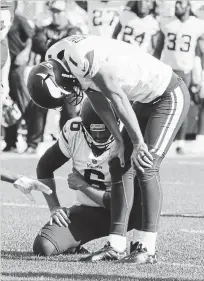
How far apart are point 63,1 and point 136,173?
8.30m

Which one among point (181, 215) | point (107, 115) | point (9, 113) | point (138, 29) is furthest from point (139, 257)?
point (138, 29)

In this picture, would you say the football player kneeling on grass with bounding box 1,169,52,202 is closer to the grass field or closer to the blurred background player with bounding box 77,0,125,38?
the grass field

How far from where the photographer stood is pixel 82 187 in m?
5.88

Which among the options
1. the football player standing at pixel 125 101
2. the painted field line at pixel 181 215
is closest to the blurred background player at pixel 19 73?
the painted field line at pixel 181 215

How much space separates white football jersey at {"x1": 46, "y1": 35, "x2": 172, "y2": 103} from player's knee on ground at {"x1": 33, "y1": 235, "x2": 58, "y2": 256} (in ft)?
3.23

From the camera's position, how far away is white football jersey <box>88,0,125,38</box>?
1409 centimetres

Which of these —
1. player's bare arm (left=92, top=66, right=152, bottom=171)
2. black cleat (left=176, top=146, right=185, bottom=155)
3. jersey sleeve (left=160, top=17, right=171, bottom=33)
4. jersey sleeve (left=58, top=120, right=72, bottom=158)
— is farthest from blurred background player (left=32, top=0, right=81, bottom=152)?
player's bare arm (left=92, top=66, right=152, bottom=171)

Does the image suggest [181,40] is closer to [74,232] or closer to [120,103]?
[74,232]

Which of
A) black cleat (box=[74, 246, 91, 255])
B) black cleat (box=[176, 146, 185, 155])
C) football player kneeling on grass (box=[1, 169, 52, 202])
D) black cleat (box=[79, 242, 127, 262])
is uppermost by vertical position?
football player kneeling on grass (box=[1, 169, 52, 202])

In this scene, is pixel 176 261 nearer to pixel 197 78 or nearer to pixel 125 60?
pixel 125 60

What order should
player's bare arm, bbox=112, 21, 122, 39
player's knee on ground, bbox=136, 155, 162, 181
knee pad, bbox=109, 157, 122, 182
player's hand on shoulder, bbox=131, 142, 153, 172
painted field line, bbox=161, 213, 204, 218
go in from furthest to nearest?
1. player's bare arm, bbox=112, 21, 122, 39
2. painted field line, bbox=161, 213, 204, 218
3. knee pad, bbox=109, 157, 122, 182
4. player's knee on ground, bbox=136, 155, 162, 181
5. player's hand on shoulder, bbox=131, 142, 153, 172

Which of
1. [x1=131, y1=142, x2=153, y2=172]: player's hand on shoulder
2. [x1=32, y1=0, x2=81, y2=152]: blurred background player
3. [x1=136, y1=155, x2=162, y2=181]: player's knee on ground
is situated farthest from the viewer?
[x1=32, y1=0, x2=81, y2=152]: blurred background player

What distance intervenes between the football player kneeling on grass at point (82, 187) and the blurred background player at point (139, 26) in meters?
7.69

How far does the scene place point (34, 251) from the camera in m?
5.76
